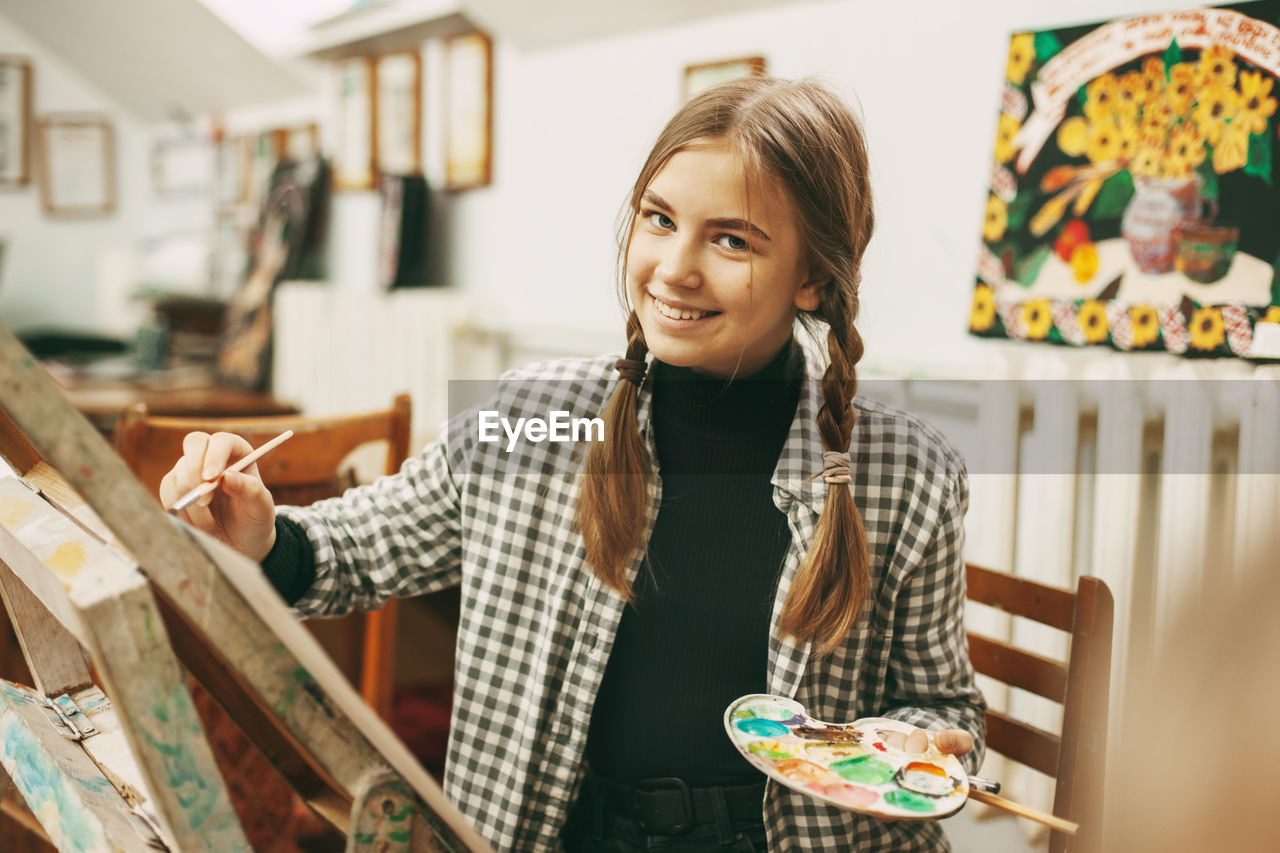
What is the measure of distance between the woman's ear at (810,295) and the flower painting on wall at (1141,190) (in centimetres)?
64

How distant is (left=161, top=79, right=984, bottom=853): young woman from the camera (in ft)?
2.81

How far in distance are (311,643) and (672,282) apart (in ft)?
1.39

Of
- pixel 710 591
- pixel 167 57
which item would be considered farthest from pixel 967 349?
pixel 167 57

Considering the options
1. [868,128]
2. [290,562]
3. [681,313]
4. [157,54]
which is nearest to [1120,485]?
[868,128]

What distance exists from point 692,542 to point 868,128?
0.63 meters

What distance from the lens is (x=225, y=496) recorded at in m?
0.82

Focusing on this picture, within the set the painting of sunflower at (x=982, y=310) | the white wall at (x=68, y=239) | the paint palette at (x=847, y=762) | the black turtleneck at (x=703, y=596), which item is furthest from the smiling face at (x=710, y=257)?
the white wall at (x=68, y=239)

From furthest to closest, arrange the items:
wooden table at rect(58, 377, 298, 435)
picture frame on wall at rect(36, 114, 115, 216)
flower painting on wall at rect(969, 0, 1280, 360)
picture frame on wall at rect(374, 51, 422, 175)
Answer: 1. picture frame on wall at rect(36, 114, 115, 216)
2. picture frame on wall at rect(374, 51, 422, 175)
3. wooden table at rect(58, 377, 298, 435)
4. flower painting on wall at rect(969, 0, 1280, 360)

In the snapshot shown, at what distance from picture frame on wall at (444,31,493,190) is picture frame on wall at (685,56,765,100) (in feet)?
2.40

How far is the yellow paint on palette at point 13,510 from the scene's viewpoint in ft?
1.95

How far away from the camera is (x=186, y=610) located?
0.51m

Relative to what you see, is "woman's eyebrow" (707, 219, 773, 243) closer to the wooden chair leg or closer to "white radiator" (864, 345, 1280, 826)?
"white radiator" (864, 345, 1280, 826)

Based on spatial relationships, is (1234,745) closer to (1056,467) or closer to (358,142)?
(1056,467)

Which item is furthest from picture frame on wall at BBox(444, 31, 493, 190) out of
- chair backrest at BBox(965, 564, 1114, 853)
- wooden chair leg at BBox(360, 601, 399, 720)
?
chair backrest at BBox(965, 564, 1114, 853)
